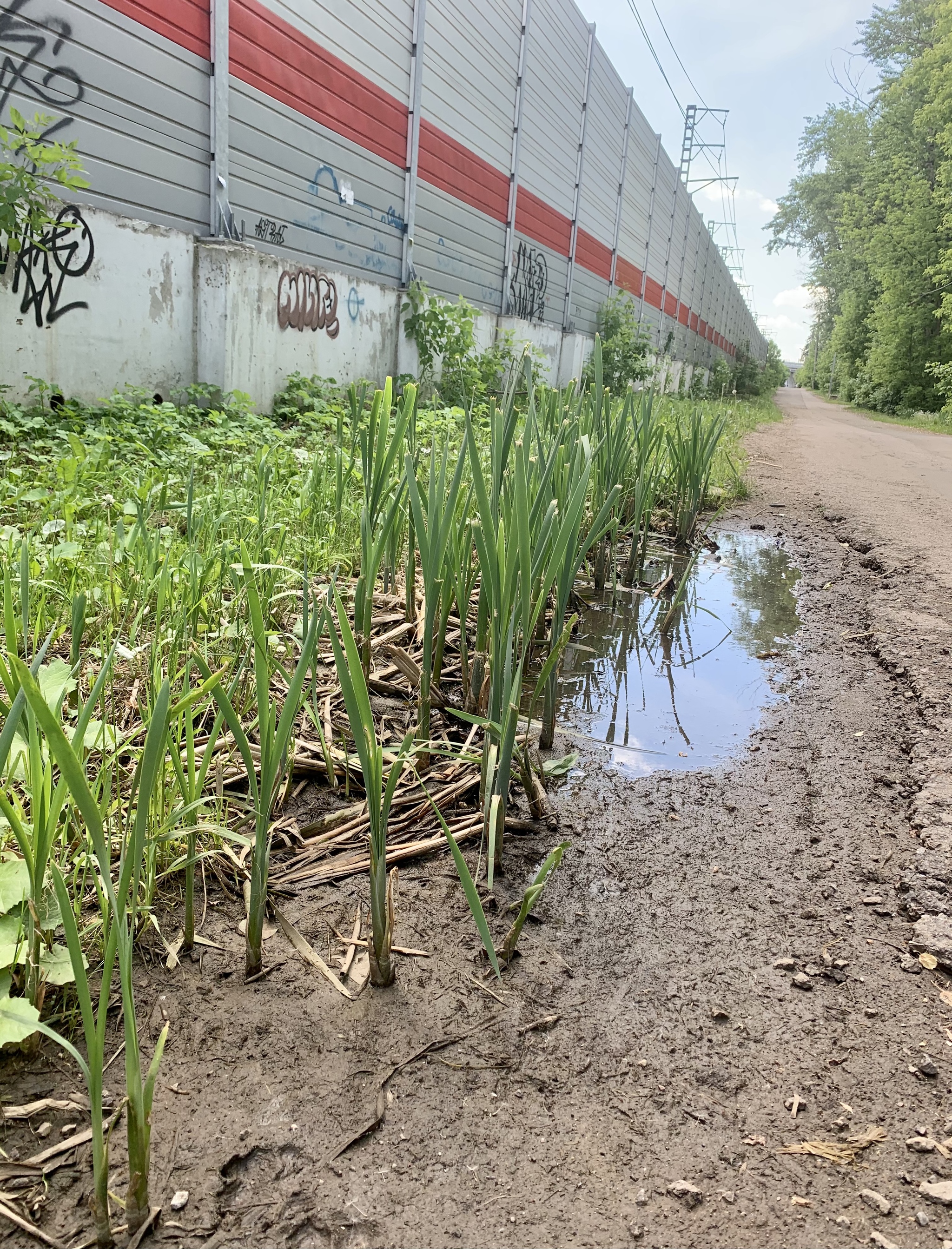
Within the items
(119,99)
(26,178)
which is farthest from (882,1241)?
(119,99)

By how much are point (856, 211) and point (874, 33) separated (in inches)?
336

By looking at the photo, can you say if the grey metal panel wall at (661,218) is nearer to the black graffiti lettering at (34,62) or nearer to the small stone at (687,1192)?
the black graffiti lettering at (34,62)

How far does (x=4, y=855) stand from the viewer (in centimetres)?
93

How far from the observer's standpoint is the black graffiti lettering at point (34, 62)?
136 inches

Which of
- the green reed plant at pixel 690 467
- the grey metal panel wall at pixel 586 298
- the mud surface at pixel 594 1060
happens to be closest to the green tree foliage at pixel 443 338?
the green reed plant at pixel 690 467

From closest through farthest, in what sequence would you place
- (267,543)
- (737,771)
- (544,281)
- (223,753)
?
(223,753) → (737,771) → (267,543) → (544,281)

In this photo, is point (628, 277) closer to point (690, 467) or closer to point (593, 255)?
point (593, 255)

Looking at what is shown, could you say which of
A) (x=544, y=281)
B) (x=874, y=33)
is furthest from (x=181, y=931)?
(x=874, y=33)

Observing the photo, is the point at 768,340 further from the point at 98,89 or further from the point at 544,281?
the point at 98,89

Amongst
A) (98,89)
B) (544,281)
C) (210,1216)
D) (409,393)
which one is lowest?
(210,1216)

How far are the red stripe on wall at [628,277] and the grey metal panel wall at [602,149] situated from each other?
31.3 inches

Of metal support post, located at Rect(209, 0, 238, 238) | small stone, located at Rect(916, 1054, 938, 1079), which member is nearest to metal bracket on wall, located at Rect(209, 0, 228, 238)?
metal support post, located at Rect(209, 0, 238, 238)

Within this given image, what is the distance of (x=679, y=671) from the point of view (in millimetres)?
2061

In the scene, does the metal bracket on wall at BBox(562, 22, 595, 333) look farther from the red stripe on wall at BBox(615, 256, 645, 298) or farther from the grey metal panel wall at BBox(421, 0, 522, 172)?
the grey metal panel wall at BBox(421, 0, 522, 172)
